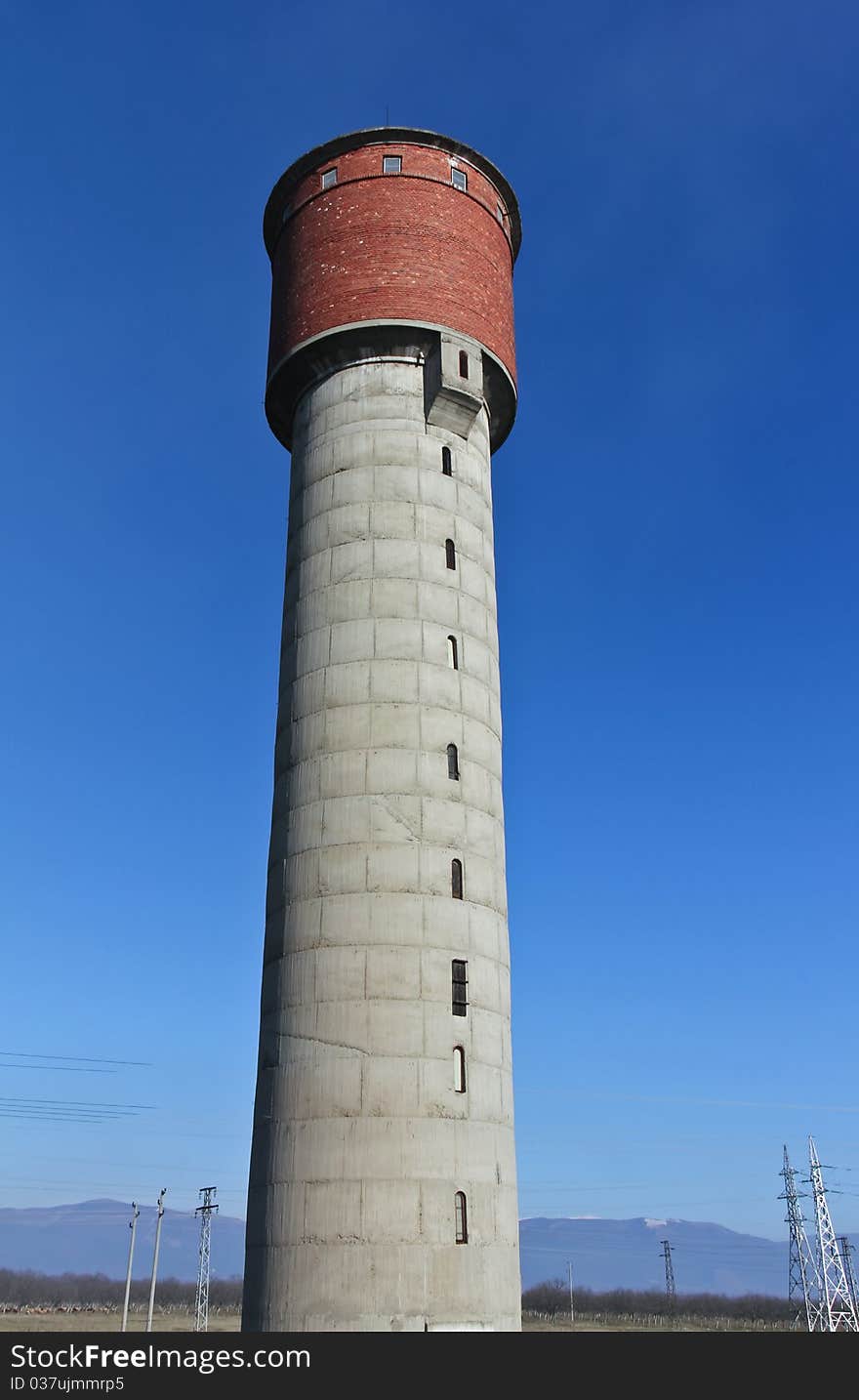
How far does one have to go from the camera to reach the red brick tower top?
29.5 m

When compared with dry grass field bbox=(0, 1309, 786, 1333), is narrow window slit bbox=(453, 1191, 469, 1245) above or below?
above

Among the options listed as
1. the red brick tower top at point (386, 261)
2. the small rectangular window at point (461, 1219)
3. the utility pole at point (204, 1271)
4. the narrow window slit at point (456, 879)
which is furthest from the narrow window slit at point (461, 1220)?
the utility pole at point (204, 1271)

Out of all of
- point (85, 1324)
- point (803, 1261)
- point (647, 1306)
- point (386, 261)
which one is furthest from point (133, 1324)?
point (647, 1306)

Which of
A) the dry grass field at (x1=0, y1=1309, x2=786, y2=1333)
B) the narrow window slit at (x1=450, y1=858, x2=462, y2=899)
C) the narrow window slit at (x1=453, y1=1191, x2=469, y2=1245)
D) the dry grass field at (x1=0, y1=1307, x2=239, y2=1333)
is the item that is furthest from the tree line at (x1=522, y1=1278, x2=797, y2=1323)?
the narrow window slit at (x1=450, y1=858, x2=462, y2=899)

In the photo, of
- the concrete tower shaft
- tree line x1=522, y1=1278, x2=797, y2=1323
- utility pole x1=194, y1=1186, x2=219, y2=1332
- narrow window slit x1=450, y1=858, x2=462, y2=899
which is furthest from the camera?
tree line x1=522, y1=1278, x2=797, y2=1323

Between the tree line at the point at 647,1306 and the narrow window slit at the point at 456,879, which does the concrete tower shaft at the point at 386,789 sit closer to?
the narrow window slit at the point at 456,879

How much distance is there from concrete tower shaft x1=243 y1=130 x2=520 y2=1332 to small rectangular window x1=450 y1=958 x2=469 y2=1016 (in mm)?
52

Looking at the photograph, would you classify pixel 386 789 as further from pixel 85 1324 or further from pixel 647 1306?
pixel 647 1306

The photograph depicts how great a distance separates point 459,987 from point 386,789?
14.5 feet

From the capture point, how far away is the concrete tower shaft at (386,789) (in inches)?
864

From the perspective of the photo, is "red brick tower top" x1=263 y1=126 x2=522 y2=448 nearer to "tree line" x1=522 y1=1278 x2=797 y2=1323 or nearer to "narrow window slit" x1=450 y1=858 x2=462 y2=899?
"narrow window slit" x1=450 y1=858 x2=462 y2=899

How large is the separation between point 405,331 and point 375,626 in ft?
26.5

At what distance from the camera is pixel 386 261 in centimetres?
2972
